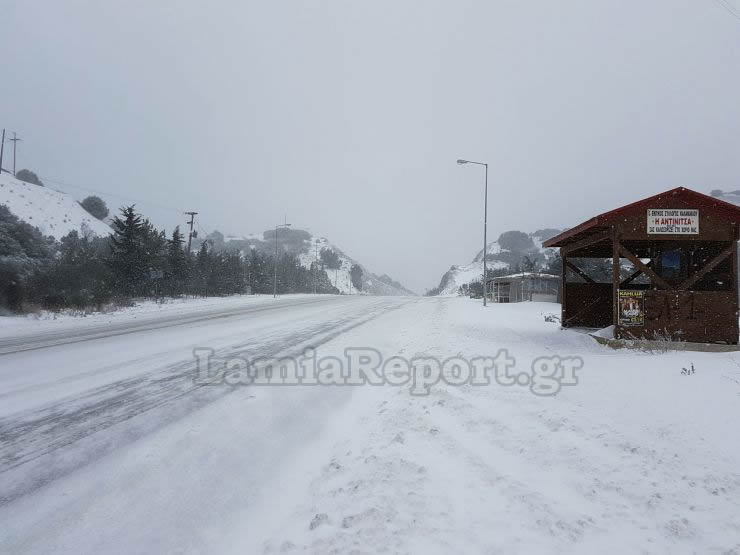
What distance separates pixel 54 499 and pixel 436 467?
2.79 m

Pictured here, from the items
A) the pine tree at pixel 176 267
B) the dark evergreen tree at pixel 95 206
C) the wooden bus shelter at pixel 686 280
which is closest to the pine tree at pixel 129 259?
the pine tree at pixel 176 267

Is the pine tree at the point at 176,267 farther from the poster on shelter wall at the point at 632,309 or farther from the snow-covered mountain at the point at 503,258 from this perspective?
the snow-covered mountain at the point at 503,258

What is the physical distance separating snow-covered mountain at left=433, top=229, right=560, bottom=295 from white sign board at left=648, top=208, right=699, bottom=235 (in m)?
127

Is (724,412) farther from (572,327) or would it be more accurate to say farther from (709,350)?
(572,327)

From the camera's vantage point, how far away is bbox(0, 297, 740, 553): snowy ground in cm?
227

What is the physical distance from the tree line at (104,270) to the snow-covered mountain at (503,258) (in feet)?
338

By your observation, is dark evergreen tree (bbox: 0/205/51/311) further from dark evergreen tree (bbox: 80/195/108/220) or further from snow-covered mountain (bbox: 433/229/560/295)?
snow-covered mountain (bbox: 433/229/560/295)

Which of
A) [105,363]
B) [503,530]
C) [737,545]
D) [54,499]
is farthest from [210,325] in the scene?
[737,545]

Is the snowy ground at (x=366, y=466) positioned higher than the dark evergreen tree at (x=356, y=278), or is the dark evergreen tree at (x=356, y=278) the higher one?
the dark evergreen tree at (x=356, y=278)

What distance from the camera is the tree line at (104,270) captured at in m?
17.5

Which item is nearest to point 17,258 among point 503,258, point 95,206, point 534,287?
point 534,287

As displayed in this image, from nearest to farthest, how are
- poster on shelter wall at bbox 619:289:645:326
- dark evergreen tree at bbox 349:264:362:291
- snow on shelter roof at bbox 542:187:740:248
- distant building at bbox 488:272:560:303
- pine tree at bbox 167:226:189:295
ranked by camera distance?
1. snow on shelter roof at bbox 542:187:740:248
2. poster on shelter wall at bbox 619:289:645:326
3. pine tree at bbox 167:226:189:295
4. distant building at bbox 488:272:560:303
5. dark evergreen tree at bbox 349:264:362:291

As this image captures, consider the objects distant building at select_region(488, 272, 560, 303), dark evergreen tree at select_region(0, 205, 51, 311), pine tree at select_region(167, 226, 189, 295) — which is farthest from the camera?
distant building at select_region(488, 272, 560, 303)

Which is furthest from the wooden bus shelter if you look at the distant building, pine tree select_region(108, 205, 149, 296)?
pine tree select_region(108, 205, 149, 296)
